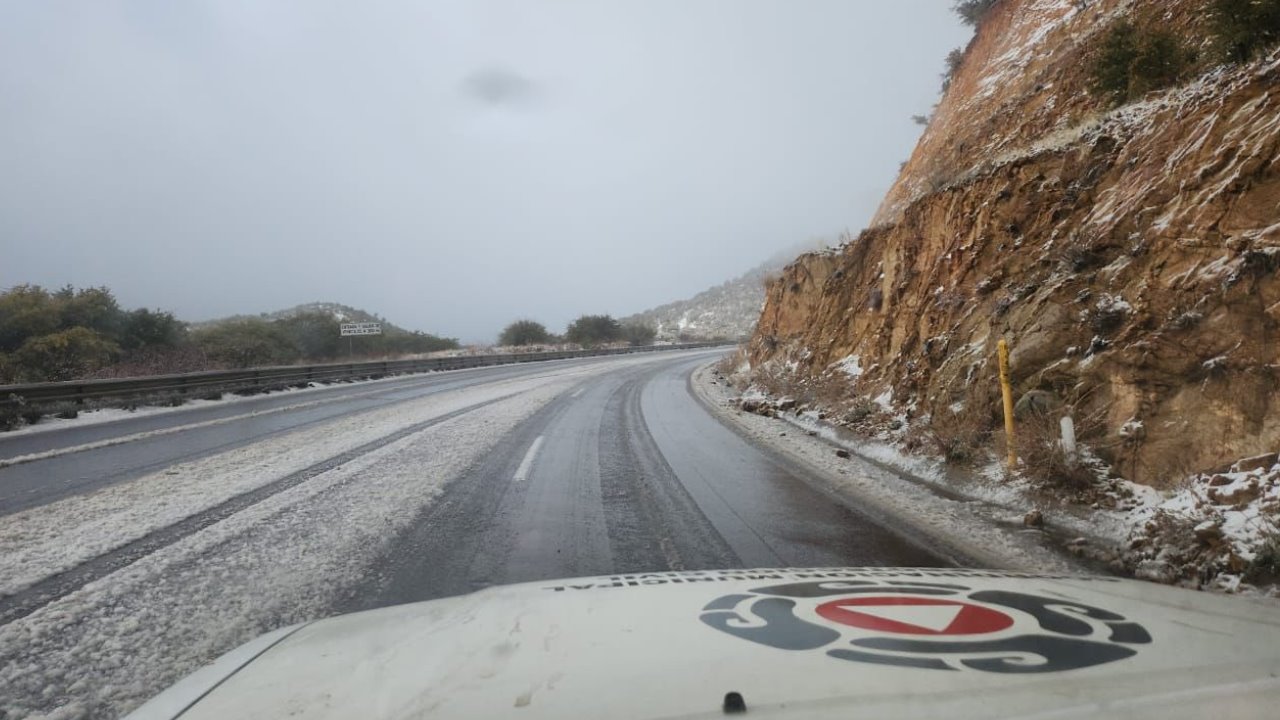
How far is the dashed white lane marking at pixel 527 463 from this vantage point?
23.3ft

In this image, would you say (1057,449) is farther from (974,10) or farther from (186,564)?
(974,10)

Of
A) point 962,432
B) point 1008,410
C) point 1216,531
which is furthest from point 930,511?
point 962,432

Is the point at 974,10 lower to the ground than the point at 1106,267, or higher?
→ higher

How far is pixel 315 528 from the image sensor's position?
5.02m

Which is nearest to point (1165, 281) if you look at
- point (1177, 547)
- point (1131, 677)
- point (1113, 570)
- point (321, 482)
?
point (1177, 547)

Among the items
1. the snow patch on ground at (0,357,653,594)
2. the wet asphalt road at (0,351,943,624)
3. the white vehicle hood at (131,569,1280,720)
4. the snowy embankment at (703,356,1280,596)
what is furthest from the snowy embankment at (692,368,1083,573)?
the snow patch on ground at (0,357,653,594)

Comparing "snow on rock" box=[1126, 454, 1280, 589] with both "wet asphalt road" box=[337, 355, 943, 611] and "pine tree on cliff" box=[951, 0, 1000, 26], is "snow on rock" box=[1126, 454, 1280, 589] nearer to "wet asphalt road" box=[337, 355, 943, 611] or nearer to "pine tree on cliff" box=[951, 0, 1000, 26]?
"wet asphalt road" box=[337, 355, 943, 611]

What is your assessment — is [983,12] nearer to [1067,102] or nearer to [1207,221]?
[1067,102]

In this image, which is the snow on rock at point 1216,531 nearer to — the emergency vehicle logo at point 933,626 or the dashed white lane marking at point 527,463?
the emergency vehicle logo at point 933,626

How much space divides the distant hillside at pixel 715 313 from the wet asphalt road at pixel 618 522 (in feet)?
232

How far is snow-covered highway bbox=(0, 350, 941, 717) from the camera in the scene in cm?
326

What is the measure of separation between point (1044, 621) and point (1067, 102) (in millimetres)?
12720

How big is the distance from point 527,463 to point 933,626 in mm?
6230

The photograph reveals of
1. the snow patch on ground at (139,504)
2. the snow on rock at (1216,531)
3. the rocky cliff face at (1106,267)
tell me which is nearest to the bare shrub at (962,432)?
the rocky cliff face at (1106,267)
